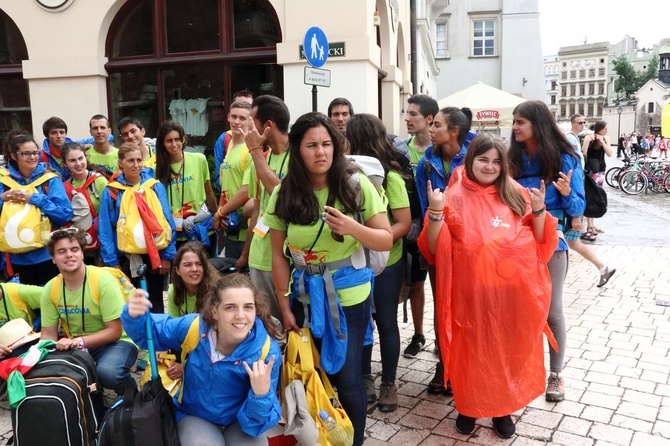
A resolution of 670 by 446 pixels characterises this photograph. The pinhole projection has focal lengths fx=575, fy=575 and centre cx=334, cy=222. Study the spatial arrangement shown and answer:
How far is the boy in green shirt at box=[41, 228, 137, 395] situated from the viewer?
3.68 meters

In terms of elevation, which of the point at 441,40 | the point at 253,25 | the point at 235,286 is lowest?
the point at 235,286

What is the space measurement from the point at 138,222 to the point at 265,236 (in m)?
1.43

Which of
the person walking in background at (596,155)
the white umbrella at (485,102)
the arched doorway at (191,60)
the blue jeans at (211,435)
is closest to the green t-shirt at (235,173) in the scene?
the blue jeans at (211,435)

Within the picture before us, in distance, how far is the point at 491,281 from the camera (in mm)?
3344

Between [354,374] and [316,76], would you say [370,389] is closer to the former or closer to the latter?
[354,374]

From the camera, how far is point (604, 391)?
163 inches

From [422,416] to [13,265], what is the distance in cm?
343

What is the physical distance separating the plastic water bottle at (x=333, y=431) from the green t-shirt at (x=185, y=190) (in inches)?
97.9

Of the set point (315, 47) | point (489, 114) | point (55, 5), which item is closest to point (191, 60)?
point (55, 5)

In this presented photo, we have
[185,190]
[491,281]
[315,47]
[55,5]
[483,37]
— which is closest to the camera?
[491,281]

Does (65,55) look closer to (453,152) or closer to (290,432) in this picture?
(453,152)

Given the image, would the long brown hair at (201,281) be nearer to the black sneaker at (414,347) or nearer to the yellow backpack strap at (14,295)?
the yellow backpack strap at (14,295)

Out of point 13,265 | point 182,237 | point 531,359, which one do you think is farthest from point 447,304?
point 13,265

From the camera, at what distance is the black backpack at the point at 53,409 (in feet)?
9.95
